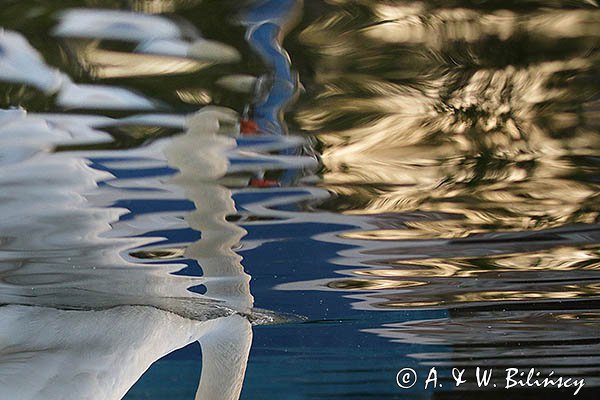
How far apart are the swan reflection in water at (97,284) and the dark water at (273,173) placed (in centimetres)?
2

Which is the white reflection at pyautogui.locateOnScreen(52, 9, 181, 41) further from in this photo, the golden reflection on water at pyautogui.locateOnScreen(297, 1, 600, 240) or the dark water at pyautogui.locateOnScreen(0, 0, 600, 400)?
the golden reflection on water at pyautogui.locateOnScreen(297, 1, 600, 240)

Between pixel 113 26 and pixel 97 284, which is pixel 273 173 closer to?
pixel 113 26

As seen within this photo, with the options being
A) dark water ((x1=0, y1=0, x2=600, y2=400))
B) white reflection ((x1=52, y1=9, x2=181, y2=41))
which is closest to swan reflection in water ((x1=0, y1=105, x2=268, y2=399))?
dark water ((x1=0, y1=0, x2=600, y2=400))

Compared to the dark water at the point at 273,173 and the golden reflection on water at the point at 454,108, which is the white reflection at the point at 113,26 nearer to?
the dark water at the point at 273,173

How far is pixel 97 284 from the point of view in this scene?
5.68m

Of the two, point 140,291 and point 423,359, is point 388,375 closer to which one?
point 423,359

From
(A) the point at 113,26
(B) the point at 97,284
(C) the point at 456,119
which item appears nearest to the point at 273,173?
(C) the point at 456,119

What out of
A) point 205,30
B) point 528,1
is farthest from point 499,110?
point 205,30

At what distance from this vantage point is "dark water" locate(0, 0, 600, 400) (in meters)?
2.31

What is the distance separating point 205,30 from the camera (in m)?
2.29

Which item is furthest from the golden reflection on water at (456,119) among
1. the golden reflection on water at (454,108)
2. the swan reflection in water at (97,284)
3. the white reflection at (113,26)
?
the swan reflection in water at (97,284)

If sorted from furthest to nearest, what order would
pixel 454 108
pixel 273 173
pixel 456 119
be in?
1. pixel 273 173
2. pixel 456 119
3. pixel 454 108

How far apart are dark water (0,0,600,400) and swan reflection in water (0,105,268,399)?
19 millimetres

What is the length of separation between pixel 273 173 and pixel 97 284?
2782 mm
